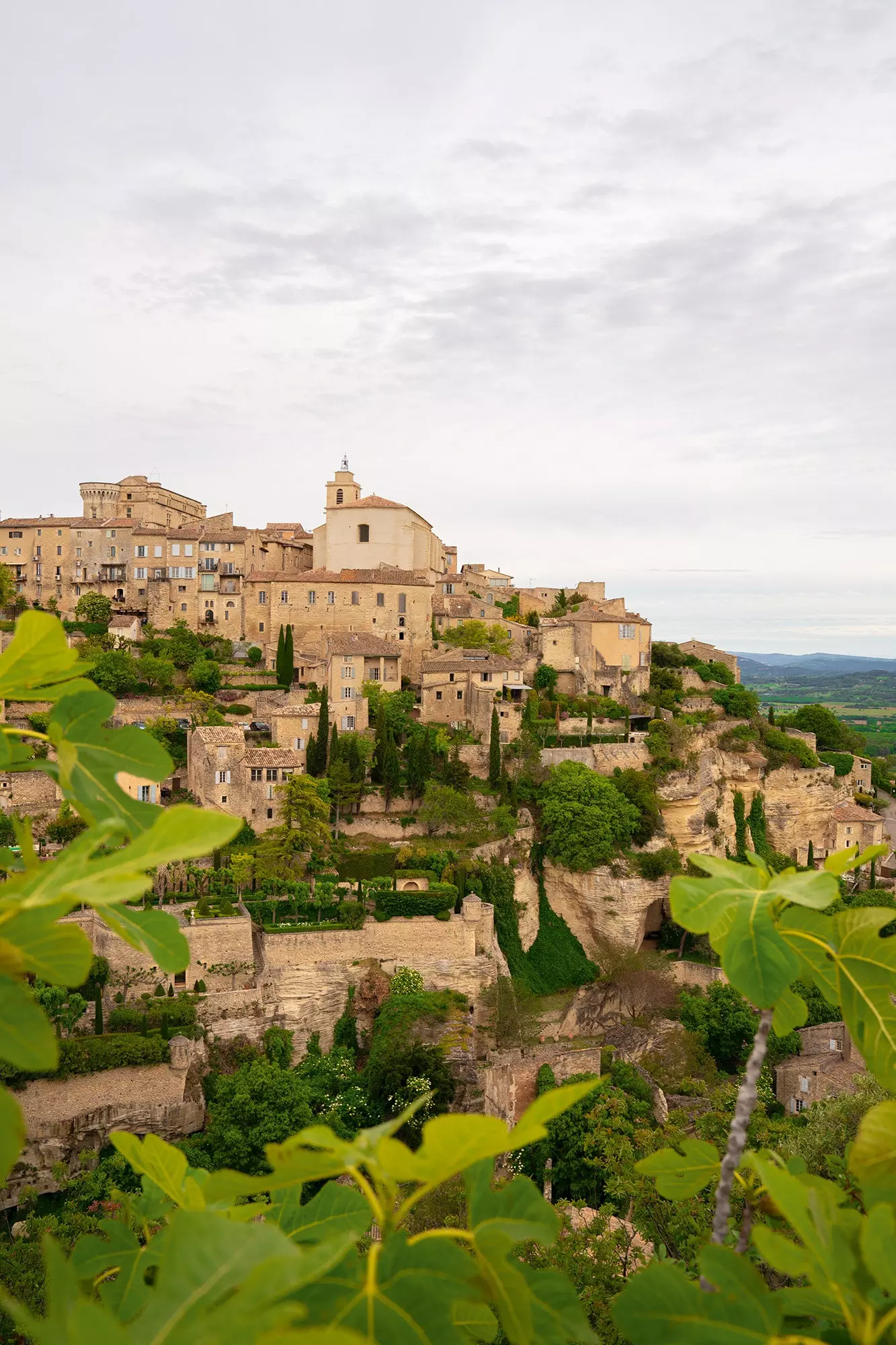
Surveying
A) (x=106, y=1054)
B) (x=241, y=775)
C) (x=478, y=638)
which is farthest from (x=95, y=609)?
(x=106, y=1054)

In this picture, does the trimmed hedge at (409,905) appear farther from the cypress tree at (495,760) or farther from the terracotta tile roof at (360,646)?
the terracotta tile roof at (360,646)

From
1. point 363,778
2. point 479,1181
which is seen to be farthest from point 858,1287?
point 363,778

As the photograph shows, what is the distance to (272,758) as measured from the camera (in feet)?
93.2

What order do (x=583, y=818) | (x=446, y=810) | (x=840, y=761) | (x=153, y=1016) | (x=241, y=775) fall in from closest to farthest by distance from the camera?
1. (x=153, y=1016)
2. (x=241, y=775)
3. (x=446, y=810)
4. (x=583, y=818)
5. (x=840, y=761)

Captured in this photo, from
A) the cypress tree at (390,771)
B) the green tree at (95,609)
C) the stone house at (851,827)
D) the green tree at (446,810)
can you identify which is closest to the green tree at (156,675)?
the green tree at (95,609)

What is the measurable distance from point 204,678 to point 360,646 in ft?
24.3

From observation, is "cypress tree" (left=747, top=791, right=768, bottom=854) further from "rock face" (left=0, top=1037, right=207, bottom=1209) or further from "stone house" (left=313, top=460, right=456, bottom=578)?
"rock face" (left=0, top=1037, right=207, bottom=1209)

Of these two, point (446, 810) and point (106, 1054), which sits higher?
point (446, 810)

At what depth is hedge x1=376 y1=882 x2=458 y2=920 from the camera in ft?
80.6

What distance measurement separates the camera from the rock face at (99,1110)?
58.7 ft

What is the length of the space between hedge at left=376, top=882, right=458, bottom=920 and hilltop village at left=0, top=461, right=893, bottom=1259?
97 mm

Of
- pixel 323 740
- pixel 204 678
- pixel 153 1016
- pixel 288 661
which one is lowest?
pixel 153 1016

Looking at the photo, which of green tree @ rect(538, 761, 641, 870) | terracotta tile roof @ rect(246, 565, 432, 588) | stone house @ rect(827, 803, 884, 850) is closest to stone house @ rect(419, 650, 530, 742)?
green tree @ rect(538, 761, 641, 870)

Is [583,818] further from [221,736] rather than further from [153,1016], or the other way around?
[153,1016]
